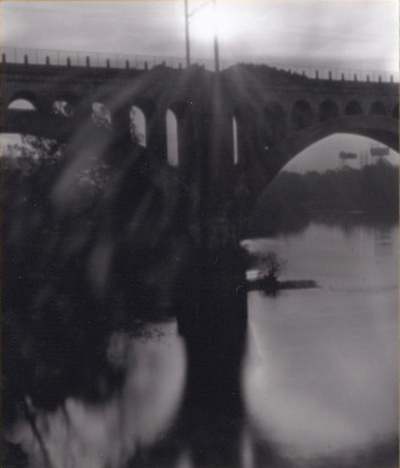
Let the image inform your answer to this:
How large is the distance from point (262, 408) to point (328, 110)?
54.0 ft

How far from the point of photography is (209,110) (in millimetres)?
19438

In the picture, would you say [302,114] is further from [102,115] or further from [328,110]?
[102,115]

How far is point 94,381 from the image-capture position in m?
9.98

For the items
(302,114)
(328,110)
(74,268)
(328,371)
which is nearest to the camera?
(74,268)

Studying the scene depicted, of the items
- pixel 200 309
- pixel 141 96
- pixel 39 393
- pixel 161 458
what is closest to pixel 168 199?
pixel 200 309

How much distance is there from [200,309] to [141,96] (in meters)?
6.42

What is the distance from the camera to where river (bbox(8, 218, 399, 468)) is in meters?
8.02

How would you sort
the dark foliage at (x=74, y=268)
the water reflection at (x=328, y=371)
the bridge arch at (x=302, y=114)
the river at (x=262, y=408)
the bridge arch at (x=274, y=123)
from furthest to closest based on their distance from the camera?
1. the bridge arch at (x=302, y=114)
2. the bridge arch at (x=274, y=123)
3. the dark foliage at (x=74, y=268)
4. the water reflection at (x=328, y=371)
5. the river at (x=262, y=408)

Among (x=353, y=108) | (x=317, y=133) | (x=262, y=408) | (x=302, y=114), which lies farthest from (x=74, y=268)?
(x=353, y=108)

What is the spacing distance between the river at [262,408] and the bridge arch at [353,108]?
34.9 ft

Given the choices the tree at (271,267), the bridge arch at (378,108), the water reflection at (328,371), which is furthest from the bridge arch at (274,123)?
the bridge arch at (378,108)

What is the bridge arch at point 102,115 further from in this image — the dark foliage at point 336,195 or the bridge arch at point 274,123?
the dark foliage at point 336,195

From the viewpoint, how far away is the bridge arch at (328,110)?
2369 cm

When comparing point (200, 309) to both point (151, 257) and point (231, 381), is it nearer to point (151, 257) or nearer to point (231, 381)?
point (151, 257)
